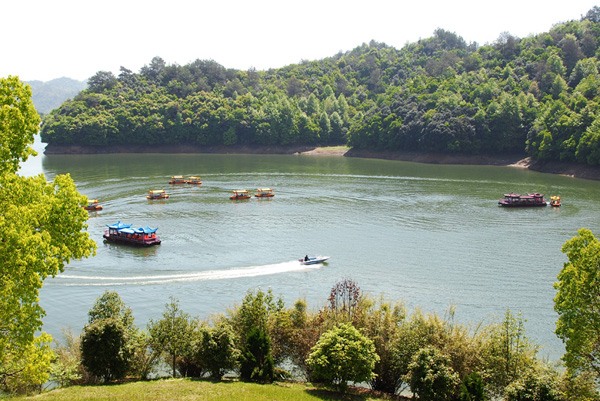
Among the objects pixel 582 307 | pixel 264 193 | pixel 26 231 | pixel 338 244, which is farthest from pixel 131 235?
pixel 582 307

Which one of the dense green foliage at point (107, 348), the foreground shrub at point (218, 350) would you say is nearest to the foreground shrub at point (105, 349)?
the dense green foliage at point (107, 348)

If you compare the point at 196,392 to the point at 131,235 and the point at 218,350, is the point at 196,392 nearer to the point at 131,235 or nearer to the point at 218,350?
the point at 218,350

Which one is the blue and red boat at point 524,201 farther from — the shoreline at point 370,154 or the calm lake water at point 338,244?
the shoreline at point 370,154

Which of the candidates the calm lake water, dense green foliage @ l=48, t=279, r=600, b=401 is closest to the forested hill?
the calm lake water

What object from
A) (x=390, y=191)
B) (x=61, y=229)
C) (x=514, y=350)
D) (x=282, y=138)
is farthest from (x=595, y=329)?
(x=282, y=138)

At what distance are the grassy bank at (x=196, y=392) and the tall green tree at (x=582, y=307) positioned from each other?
1007 centimetres

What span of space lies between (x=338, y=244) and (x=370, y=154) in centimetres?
10466

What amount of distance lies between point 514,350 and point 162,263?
38595 millimetres

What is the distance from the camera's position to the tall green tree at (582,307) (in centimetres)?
2512

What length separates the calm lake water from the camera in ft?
156

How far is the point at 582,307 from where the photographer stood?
83.2 ft

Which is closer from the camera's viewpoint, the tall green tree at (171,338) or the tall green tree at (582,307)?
the tall green tree at (582,307)

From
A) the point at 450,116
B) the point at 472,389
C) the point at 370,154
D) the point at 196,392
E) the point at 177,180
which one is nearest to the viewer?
the point at 472,389

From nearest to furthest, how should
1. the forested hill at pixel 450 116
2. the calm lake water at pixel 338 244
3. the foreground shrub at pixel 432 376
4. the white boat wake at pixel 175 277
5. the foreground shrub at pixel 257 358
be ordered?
the foreground shrub at pixel 432 376 → the foreground shrub at pixel 257 358 → the calm lake water at pixel 338 244 → the white boat wake at pixel 175 277 → the forested hill at pixel 450 116
